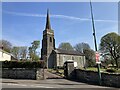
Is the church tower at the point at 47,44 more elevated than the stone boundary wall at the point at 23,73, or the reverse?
the church tower at the point at 47,44

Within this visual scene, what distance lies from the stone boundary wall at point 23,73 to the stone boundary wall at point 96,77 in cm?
488

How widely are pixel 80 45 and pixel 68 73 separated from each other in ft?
216

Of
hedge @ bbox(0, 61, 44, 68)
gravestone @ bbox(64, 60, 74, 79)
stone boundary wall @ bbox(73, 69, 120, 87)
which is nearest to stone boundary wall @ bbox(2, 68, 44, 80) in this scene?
hedge @ bbox(0, 61, 44, 68)

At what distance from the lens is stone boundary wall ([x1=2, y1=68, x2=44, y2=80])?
23.2 meters

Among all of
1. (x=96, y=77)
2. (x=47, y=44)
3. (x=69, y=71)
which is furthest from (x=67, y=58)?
(x=96, y=77)

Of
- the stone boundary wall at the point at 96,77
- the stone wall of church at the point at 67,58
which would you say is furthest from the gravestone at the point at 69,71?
the stone wall of church at the point at 67,58

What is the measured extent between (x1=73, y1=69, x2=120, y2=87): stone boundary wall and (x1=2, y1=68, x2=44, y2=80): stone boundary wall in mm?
4878

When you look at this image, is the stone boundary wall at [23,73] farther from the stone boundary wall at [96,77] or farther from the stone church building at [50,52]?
the stone church building at [50,52]

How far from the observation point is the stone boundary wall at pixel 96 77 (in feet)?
53.2

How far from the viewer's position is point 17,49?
75.6 meters

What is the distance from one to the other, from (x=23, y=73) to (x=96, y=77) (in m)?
9.55

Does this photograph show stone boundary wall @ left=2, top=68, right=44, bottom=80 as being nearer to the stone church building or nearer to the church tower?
the stone church building

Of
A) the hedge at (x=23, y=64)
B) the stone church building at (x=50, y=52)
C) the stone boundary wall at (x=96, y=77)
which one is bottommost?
the stone boundary wall at (x=96, y=77)

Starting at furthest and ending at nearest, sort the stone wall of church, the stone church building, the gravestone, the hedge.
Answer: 1. the stone wall of church
2. the stone church building
3. the gravestone
4. the hedge
